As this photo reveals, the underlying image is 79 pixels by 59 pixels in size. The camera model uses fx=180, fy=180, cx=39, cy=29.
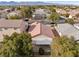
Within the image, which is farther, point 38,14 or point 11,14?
point 38,14

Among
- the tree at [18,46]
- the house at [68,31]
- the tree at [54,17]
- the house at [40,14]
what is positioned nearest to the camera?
the tree at [18,46]

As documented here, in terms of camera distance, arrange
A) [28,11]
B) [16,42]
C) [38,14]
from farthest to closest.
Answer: [38,14] < [28,11] < [16,42]

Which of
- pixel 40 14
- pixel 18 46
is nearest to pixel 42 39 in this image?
pixel 18 46

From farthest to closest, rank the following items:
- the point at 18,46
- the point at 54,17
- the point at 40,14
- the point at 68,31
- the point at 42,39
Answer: the point at 40,14 → the point at 54,17 → the point at 68,31 → the point at 42,39 → the point at 18,46

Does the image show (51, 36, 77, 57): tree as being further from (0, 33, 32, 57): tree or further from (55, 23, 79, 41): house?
(55, 23, 79, 41): house

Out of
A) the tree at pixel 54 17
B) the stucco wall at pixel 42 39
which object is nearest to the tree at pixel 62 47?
the stucco wall at pixel 42 39

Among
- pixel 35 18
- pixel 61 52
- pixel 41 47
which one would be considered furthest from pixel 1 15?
pixel 61 52

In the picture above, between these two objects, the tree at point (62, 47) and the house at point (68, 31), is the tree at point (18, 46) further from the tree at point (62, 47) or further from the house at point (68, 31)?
the house at point (68, 31)

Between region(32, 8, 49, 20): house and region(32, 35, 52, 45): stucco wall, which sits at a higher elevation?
region(32, 8, 49, 20): house

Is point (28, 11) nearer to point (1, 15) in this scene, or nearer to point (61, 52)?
point (1, 15)

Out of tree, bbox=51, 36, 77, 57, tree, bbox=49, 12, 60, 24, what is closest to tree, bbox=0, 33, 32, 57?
tree, bbox=51, 36, 77, 57

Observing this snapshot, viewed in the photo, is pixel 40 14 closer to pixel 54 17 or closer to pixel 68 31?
pixel 54 17
